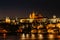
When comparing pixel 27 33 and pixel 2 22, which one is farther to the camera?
pixel 2 22

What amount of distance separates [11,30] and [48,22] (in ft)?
45.3

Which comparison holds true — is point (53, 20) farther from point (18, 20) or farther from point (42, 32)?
point (42, 32)

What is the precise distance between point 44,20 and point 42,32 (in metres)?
12.7

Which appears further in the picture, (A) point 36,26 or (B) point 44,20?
(B) point 44,20

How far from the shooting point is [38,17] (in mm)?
66562

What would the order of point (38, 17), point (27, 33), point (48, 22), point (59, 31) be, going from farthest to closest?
1. point (38, 17)
2. point (48, 22)
3. point (59, 31)
4. point (27, 33)

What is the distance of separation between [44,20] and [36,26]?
8071 millimetres

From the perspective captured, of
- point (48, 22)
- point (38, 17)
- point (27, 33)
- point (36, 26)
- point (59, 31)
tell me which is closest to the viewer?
point (27, 33)

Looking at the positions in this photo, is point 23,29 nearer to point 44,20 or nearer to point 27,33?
point 27,33

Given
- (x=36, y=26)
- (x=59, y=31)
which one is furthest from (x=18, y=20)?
(x=59, y=31)

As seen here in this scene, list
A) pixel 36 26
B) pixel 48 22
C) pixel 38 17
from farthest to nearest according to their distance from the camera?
pixel 38 17, pixel 48 22, pixel 36 26

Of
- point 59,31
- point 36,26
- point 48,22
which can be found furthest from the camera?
point 48,22

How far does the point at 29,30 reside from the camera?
4838 cm

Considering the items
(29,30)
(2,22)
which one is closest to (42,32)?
(29,30)
